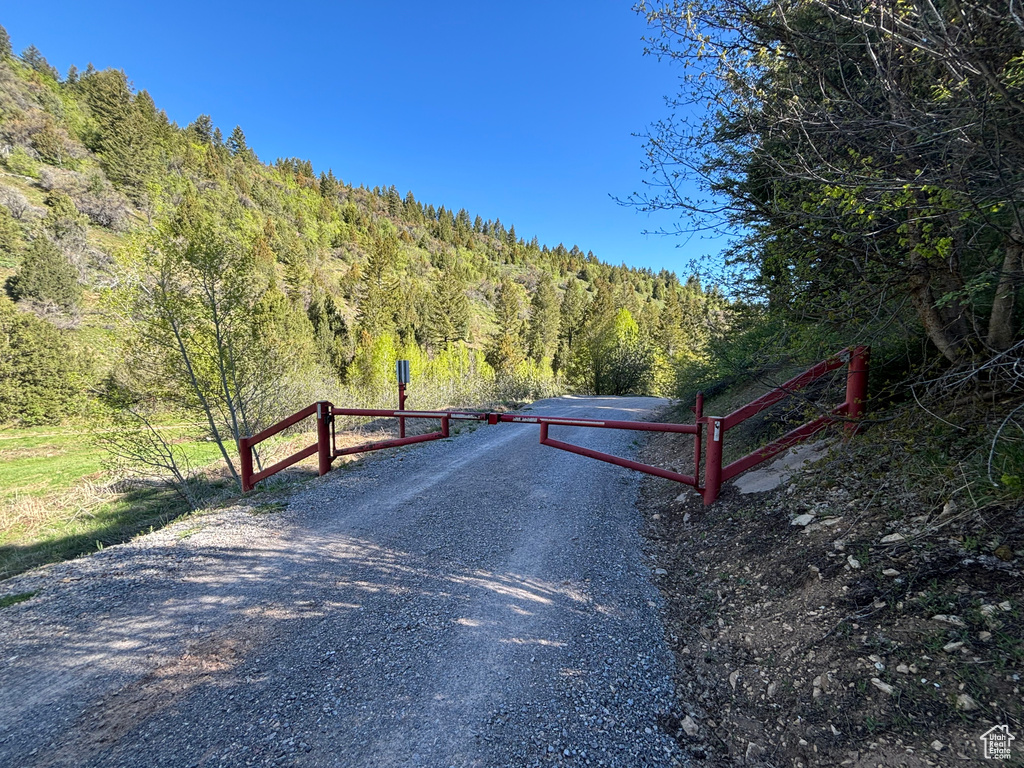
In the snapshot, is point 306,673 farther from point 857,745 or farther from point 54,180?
point 54,180

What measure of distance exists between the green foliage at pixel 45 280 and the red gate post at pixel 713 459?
43.2 meters

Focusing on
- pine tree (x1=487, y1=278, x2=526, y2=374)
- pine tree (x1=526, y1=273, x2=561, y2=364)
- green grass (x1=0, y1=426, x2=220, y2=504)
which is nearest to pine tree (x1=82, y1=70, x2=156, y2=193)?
green grass (x1=0, y1=426, x2=220, y2=504)

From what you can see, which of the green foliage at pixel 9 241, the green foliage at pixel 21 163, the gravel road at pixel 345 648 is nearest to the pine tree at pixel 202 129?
the green foliage at pixel 21 163

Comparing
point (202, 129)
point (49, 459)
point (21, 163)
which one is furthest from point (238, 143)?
point (49, 459)

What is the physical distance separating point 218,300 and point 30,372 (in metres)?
25.3

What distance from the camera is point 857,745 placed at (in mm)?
1666

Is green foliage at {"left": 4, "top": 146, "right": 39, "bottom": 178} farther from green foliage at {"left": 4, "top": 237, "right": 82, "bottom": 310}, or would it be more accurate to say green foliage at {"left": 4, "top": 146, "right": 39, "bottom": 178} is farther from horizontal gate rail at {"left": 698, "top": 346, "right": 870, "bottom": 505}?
horizontal gate rail at {"left": 698, "top": 346, "right": 870, "bottom": 505}

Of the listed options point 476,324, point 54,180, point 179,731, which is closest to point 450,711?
point 179,731

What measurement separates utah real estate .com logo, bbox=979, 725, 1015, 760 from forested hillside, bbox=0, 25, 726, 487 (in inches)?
159

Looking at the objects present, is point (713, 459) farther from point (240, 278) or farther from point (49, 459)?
point (49, 459)

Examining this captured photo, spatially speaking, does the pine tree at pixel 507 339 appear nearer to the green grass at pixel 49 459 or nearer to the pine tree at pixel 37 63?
the green grass at pixel 49 459

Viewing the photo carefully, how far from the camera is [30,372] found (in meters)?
23.7

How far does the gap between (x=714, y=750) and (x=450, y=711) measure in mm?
1261

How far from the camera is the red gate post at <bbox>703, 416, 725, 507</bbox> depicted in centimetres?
412
